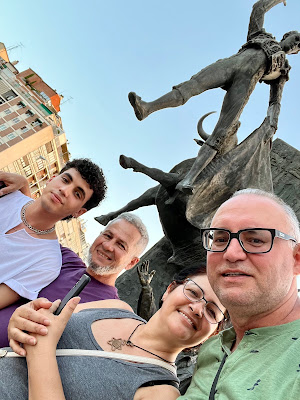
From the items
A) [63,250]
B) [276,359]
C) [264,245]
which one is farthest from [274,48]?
[276,359]

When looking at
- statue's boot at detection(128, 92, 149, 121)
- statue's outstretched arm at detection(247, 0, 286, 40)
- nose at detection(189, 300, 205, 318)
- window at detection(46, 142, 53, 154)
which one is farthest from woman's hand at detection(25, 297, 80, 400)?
window at detection(46, 142, 53, 154)

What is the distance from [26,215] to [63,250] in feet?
1.23

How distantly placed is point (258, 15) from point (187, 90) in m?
1.87

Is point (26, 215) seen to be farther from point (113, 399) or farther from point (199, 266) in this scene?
point (113, 399)

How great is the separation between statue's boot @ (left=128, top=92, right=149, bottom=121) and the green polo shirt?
7.36ft

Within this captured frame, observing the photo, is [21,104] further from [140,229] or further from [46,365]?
[46,365]

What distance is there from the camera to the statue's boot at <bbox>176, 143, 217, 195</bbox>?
389 cm

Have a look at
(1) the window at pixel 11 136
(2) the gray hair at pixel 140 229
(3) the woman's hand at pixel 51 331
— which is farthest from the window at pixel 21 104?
(3) the woman's hand at pixel 51 331

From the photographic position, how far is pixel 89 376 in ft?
4.55

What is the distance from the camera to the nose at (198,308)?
1.65m

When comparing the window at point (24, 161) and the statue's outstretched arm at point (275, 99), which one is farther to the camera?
the window at point (24, 161)

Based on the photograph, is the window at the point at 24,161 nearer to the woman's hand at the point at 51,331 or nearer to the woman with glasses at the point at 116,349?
the woman with glasses at the point at 116,349

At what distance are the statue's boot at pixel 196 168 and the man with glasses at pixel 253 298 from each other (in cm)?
231

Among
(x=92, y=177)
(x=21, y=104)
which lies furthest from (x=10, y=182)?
(x=21, y=104)
